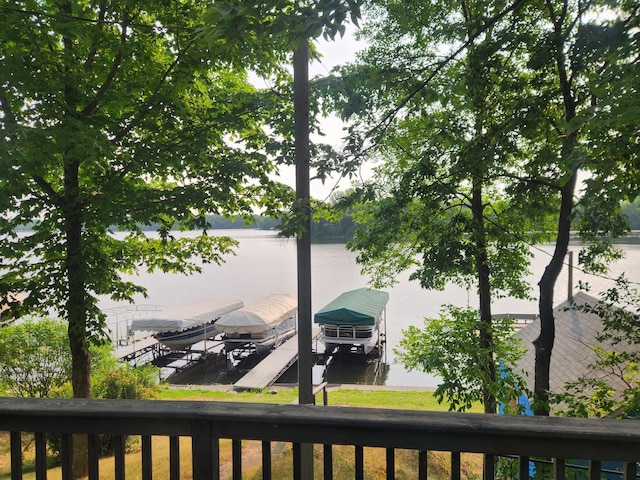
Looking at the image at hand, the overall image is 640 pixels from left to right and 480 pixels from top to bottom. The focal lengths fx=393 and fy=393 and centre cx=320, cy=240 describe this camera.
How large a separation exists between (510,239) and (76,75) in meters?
5.17

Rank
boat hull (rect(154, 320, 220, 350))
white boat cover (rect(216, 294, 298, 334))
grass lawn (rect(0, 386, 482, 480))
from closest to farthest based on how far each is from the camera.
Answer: grass lawn (rect(0, 386, 482, 480))
white boat cover (rect(216, 294, 298, 334))
boat hull (rect(154, 320, 220, 350))

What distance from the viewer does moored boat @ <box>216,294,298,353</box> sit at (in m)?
15.8

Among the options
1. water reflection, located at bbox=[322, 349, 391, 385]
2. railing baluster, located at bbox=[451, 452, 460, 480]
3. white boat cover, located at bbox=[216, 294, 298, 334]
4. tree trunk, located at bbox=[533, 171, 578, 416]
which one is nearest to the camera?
railing baluster, located at bbox=[451, 452, 460, 480]

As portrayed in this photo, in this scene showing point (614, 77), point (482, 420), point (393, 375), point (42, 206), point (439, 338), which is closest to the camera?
point (482, 420)

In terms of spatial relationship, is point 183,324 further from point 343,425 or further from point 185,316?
point 343,425

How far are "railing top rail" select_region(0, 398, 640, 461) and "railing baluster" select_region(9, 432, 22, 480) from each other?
0.04m

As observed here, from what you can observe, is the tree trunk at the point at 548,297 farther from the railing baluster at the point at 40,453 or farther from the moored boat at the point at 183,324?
the moored boat at the point at 183,324

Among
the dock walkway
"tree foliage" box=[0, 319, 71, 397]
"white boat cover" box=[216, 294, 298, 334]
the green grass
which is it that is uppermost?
"tree foliage" box=[0, 319, 71, 397]

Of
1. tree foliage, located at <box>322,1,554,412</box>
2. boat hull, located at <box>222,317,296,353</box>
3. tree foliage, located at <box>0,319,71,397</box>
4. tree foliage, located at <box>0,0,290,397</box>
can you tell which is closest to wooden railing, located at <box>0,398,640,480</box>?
tree foliage, located at <box>322,1,554,412</box>

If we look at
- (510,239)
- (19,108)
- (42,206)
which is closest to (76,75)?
(19,108)

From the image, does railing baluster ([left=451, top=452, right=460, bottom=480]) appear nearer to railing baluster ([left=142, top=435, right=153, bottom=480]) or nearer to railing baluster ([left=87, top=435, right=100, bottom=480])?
railing baluster ([left=142, top=435, right=153, bottom=480])

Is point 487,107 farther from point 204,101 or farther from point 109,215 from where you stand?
point 109,215

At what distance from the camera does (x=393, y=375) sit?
45.8ft

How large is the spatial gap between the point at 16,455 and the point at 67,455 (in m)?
0.17
